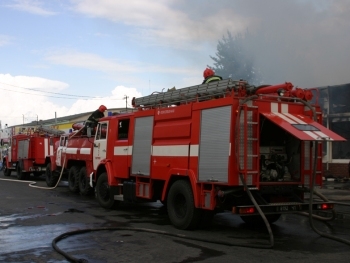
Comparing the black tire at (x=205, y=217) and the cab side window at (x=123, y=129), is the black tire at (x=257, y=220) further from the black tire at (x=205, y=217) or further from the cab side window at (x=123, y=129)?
the cab side window at (x=123, y=129)

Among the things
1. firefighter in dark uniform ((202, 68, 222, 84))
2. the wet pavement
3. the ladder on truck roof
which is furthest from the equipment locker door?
firefighter in dark uniform ((202, 68, 222, 84))

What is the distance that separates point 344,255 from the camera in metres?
6.59

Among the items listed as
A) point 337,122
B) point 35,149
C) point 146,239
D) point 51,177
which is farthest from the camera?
point 35,149

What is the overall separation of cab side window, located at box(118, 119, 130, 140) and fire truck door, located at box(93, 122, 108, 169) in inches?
30.9

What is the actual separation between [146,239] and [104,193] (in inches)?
168

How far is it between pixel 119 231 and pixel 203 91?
3.07m

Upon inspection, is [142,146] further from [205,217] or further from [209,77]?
[205,217]

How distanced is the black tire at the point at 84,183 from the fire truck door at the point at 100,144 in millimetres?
1674

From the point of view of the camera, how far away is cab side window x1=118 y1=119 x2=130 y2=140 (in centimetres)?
1119

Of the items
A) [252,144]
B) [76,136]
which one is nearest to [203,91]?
[252,144]

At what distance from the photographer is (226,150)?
771 cm

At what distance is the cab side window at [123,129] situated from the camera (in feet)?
36.7

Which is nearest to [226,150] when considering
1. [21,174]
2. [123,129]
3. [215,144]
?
[215,144]

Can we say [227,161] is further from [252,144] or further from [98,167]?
[98,167]
